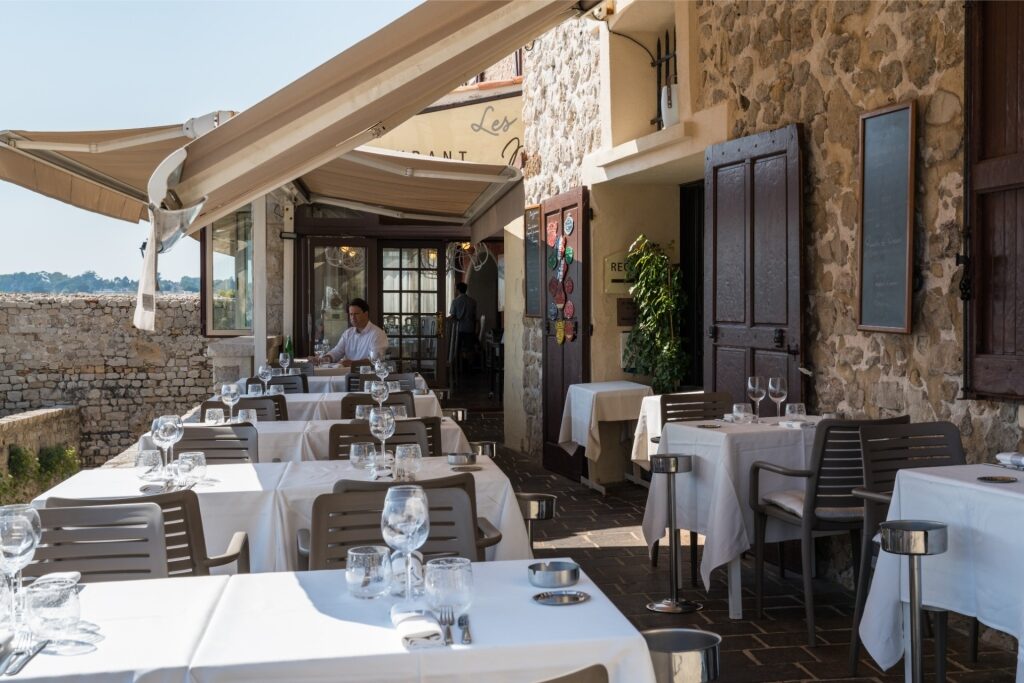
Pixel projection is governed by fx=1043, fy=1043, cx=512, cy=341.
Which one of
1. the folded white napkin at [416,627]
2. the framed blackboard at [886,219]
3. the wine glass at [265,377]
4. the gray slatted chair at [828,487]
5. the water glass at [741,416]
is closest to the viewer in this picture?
the folded white napkin at [416,627]

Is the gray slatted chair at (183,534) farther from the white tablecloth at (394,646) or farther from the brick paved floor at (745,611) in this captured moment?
the brick paved floor at (745,611)

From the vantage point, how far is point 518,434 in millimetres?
11828

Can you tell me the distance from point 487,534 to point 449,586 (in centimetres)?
167

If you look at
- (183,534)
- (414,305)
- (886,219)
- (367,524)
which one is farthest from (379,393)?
(414,305)

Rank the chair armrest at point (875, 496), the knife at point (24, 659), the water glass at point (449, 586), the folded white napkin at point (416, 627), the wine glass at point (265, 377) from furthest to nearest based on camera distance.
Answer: the wine glass at point (265, 377) → the chair armrest at point (875, 496) → the water glass at point (449, 586) → the folded white napkin at point (416, 627) → the knife at point (24, 659)

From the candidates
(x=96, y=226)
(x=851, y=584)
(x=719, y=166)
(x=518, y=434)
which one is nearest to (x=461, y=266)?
(x=518, y=434)

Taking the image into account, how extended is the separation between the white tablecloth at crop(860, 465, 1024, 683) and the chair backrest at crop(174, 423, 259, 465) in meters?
3.02

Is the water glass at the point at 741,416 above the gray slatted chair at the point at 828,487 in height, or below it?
above

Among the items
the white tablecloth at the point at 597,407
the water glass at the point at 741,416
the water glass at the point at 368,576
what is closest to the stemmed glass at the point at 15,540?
the water glass at the point at 368,576

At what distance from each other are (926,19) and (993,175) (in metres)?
1.01

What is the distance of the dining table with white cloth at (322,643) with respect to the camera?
2.04m

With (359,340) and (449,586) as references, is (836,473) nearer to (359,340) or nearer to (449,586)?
(449,586)

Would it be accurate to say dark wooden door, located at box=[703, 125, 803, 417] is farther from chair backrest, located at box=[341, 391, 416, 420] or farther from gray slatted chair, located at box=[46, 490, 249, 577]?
gray slatted chair, located at box=[46, 490, 249, 577]

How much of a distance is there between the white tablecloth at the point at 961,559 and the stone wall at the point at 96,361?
15604 mm
